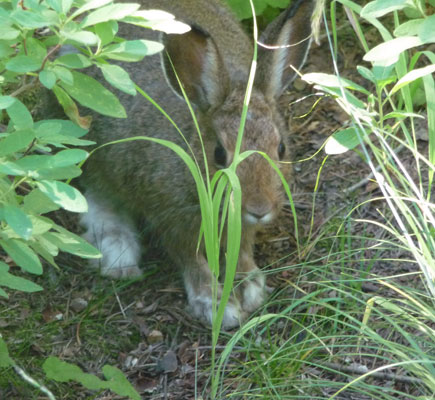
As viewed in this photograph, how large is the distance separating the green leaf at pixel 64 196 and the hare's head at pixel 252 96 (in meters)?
1.38

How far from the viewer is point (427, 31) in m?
2.68

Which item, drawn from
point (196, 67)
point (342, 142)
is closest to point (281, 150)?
point (196, 67)

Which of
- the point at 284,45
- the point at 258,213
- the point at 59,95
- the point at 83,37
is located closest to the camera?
the point at 83,37

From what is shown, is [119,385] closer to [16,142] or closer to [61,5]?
[16,142]

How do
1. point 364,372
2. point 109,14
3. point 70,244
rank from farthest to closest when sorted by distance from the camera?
point 364,372 < point 70,244 < point 109,14

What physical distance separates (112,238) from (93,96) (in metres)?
2.29

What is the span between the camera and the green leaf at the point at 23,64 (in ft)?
8.73

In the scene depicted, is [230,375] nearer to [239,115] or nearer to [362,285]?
[362,285]

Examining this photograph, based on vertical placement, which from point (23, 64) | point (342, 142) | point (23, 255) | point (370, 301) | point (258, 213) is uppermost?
point (23, 64)

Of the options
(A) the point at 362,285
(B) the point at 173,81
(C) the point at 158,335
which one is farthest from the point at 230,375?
(B) the point at 173,81

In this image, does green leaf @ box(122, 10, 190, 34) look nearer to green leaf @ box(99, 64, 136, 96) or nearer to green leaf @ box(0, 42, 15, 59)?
green leaf @ box(99, 64, 136, 96)

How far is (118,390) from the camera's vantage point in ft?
11.0

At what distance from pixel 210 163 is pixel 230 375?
1093mm

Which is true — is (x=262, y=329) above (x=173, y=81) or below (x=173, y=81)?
below
